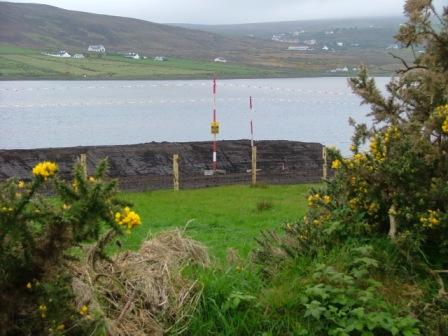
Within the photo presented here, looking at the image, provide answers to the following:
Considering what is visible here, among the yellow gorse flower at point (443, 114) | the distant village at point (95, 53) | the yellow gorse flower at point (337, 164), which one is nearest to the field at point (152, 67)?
the distant village at point (95, 53)

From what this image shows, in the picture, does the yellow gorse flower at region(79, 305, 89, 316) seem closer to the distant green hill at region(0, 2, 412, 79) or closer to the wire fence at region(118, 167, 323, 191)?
the wire fence at region(118, 167, 323, 191)

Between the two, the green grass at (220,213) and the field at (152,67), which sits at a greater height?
the field at (152,67)

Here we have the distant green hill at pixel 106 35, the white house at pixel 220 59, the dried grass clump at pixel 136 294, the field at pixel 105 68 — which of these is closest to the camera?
the dried grass clump at pixel 136 294

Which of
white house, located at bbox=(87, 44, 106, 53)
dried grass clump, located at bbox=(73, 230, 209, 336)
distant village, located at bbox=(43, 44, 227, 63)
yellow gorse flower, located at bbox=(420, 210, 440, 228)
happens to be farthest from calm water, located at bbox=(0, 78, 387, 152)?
white house, located at bbox=(87, 44, 106, 53)

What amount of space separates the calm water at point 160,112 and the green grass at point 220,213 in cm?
841

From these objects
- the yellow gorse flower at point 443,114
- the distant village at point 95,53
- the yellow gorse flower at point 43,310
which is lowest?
the yellow gorse flower at point 43,310

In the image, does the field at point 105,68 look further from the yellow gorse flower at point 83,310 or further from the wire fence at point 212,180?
the yellow gorse flower at point 83,310

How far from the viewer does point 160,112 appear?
5694 cm

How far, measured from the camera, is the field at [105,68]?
256ft

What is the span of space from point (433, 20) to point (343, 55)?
344 ft

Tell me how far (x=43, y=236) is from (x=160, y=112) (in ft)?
173

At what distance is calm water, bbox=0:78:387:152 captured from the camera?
42.7 metres

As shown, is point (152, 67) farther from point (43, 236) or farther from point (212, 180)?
point (43, 236)

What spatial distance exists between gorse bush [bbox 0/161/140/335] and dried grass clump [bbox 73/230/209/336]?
0.59m
